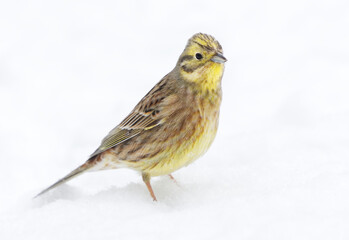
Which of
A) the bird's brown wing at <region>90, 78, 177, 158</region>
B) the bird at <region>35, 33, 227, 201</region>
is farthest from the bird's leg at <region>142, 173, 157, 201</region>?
the bird's brown wing at <region>90, 78, 177, 158</region>

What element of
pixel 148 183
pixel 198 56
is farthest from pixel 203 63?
pixel 148 183

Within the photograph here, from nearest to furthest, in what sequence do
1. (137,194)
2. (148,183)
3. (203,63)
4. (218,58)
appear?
(218,58) < (203,63) < (137,194) < (148,183)

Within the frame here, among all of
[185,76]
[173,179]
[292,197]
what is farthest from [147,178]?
[292,197]

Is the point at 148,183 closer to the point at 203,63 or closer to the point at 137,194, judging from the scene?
the point at 137,194

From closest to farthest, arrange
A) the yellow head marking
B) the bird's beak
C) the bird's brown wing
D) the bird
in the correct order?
1. the bird's beak
2. the yellow head marking
3. the bird
4. the bird's brown wing

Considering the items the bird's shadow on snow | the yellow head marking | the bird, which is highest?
the yellow head marking

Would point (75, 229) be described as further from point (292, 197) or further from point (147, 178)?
point (292, 197)

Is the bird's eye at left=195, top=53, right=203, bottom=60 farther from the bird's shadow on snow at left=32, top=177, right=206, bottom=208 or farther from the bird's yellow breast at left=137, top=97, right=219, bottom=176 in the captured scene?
the bird's shadow on snow at left=32, top=177, right=206, bottom=208
